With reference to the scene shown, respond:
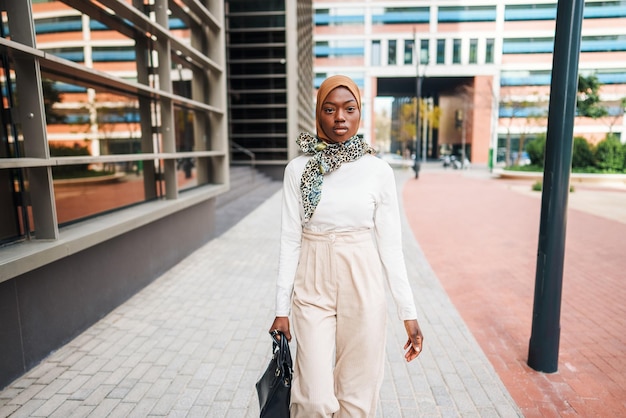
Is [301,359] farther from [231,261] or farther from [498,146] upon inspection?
[498,146]

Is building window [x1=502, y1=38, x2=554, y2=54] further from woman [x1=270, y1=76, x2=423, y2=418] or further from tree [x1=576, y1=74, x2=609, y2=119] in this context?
woman [x1=270, y1=76, x2=423, y2=418]

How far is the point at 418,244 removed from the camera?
8.15m

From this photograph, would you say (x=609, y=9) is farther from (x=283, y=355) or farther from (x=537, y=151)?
(x=283, y=355)

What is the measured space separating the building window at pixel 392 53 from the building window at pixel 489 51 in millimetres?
9809

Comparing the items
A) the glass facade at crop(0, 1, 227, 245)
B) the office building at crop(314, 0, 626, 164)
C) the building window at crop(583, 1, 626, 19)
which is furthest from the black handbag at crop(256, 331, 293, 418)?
the office building at crop(314, 0, 626, 164)

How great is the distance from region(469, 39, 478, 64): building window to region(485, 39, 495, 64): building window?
1.04 m

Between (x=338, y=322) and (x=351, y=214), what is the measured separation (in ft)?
1.68

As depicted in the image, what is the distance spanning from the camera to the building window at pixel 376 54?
50.0 meters

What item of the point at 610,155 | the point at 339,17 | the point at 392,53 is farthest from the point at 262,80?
the point at 392,53

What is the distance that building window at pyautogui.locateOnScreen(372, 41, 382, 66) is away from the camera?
164 feet

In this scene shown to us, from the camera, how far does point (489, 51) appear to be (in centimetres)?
4709

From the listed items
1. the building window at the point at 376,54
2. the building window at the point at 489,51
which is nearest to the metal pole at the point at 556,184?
the building window at the point at 489,51

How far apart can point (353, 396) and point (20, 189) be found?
3430mm

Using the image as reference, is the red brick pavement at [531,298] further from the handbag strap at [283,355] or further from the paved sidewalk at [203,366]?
the handbag strap at [283,355]
